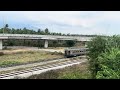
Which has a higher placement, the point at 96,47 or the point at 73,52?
the point at 96,47

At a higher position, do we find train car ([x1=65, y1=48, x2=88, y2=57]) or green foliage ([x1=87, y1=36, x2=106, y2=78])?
green foliage ([x1=87, y1=36, x2=106, y2=78])

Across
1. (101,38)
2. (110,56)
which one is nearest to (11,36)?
(101,38)

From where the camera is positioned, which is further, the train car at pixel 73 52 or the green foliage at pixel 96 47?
the train car at pixel 73 52

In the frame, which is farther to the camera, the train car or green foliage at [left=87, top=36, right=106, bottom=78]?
the train car

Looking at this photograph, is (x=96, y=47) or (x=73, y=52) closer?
(x=96, y=47)

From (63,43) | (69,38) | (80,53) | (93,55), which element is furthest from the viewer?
(63,43)

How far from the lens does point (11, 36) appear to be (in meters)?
29.3

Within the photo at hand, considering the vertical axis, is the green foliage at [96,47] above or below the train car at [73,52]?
above
